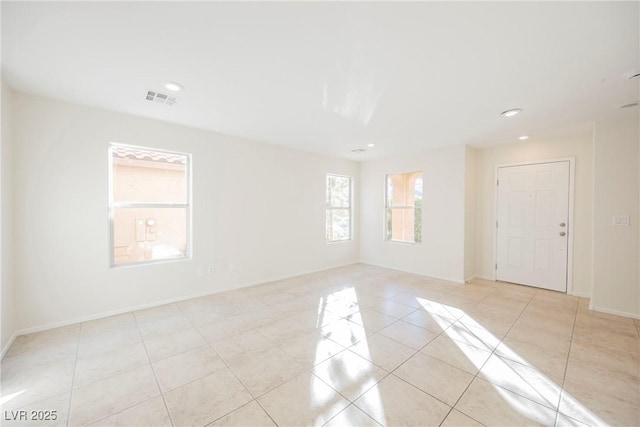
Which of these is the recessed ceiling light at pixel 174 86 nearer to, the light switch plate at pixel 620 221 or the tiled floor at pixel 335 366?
the tiled floor at pixel 335 366

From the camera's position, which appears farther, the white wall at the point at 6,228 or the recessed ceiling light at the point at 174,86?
the recessed ceiling light at the point at 174,86

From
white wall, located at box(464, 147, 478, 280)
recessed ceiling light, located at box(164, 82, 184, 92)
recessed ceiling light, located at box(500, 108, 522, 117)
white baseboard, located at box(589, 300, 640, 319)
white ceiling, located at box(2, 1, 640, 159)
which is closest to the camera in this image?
white ceiling, located at box(2, 1, 640, 159)

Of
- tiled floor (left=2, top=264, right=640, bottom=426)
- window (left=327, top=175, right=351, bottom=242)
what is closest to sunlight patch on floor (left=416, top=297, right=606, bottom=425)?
tiled floor (left=2, top=264, right=640, bottom=426)

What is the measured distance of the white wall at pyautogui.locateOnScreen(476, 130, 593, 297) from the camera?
383 cm

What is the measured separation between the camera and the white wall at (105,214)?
2.70 meters

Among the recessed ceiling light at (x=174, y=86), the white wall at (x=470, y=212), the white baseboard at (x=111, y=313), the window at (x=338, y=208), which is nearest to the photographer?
the recessed ceiling light at (x=174, y=86)

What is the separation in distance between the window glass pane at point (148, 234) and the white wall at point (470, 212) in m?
4.72

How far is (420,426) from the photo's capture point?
1.55m

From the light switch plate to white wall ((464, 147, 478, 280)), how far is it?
175cm

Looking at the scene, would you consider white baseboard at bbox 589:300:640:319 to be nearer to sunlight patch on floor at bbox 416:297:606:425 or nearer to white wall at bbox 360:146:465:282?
white wall at bbox 360:146:465:282

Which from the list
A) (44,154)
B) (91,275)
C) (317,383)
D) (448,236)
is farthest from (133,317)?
(448,236)

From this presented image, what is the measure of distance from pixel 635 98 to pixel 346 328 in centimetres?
391

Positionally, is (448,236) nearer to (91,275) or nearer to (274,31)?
(274,31)

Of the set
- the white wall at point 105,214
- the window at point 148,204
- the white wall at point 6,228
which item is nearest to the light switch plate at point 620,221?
the white wall at point 105,214
